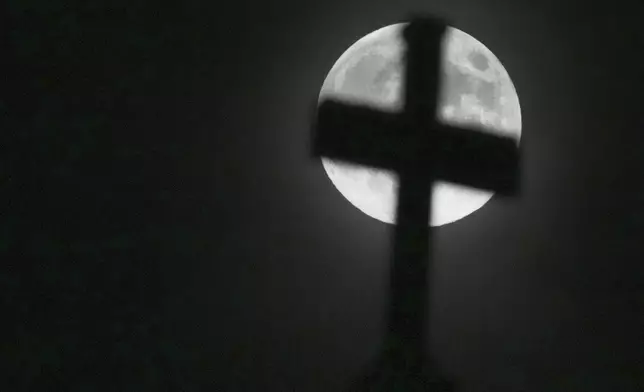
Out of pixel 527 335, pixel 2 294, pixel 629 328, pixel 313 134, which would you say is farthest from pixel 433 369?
pixel 2 294

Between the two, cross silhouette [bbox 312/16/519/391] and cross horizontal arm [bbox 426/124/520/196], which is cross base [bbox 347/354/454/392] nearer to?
cross silhouette [bbox 312/16/519/391]

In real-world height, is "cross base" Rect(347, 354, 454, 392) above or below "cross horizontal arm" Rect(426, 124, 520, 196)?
below

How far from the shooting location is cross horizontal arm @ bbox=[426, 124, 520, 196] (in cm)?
126

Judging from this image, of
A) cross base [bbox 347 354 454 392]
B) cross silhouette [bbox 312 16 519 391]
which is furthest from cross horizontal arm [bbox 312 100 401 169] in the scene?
cross base [bbox 347 354 454 392]

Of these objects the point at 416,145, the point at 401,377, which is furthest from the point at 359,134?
the point at 401,377

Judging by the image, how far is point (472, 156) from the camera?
1.26 m

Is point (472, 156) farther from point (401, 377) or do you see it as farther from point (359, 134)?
point (401, 377)

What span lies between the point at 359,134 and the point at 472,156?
29 centimetres

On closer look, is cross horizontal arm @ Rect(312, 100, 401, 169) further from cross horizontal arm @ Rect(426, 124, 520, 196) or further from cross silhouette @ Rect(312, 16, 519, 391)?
cross horizontal arm @ Rect(426, 124, 520, 196)

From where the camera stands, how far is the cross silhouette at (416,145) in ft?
4.12

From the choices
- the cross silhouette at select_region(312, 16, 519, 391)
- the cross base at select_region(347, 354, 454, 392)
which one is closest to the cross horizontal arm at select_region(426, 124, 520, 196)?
the cross silhouette at select_region(312, 16, 519, 391)

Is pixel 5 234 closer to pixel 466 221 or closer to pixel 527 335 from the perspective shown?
pixel 466 221

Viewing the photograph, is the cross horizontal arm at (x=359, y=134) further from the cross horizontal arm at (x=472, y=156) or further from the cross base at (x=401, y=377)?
the cross base at (x=401, y=377)

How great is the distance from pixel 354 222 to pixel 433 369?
450mm
